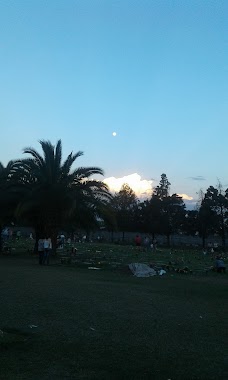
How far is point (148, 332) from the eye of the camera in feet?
22.6

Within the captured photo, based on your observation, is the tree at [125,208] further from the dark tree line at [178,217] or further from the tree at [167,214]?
the tree at [167,214]

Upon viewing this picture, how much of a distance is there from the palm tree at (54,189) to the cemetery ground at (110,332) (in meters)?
10.5

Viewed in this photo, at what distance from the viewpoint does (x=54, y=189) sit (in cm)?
2303

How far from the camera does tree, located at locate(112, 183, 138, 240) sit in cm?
6912

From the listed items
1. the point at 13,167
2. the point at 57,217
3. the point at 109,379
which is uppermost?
the point at 13,167

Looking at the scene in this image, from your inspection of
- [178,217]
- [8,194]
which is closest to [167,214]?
[178,217]

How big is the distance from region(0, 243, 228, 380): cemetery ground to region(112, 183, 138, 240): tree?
4901 cm

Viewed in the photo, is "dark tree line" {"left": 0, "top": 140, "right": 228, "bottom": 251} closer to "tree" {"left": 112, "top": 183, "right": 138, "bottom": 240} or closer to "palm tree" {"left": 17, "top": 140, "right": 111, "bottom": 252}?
"palm tree" {"left": 17, "top": 140, "right": 111, "bottom": 252}

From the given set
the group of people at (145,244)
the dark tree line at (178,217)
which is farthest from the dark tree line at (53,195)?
the dark tree line at (178,217)

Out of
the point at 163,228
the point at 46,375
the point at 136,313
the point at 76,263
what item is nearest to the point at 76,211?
the point at 76,263

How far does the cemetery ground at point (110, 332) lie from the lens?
504cm

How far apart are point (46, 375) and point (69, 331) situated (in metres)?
1.97

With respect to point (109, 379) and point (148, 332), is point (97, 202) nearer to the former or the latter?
point (148, 332)

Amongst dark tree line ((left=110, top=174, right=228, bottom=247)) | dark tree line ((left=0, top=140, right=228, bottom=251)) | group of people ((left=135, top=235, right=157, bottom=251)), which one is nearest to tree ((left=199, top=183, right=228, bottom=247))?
dark tree line ((left=110, top=174, right=228, bottom=247))
